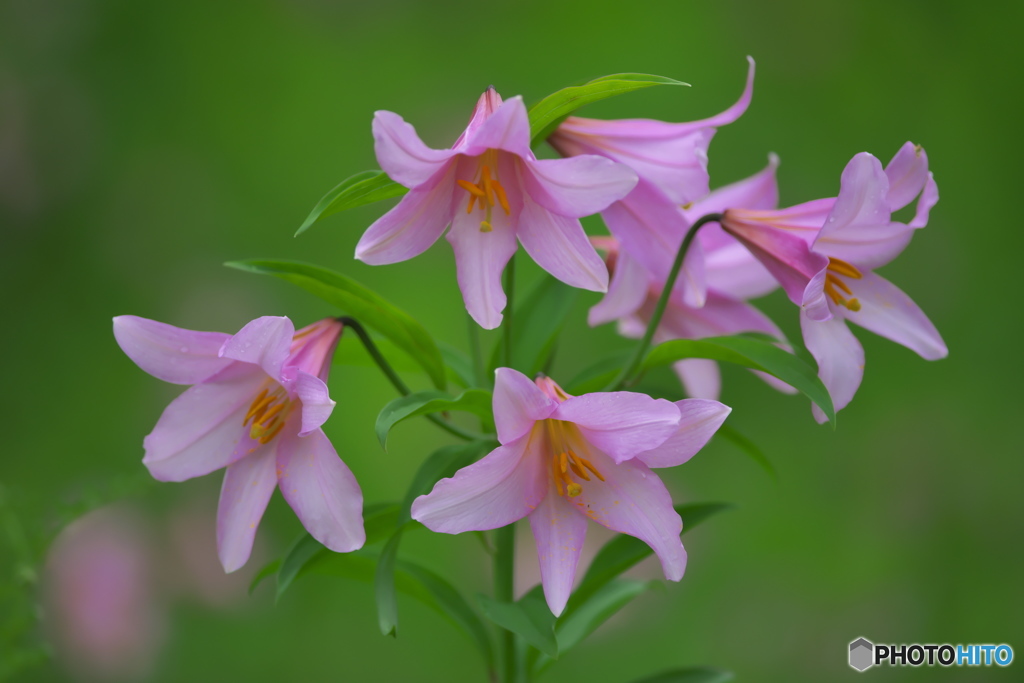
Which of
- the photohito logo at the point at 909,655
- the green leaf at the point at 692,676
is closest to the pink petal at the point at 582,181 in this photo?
the green leaf at the point at 692,676

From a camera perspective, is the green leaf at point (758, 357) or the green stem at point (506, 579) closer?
the green leaf at point (758, 357)

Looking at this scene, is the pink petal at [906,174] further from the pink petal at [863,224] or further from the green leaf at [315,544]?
the green leaf at [315,544]

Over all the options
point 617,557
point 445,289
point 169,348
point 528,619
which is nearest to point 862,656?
point 617,557

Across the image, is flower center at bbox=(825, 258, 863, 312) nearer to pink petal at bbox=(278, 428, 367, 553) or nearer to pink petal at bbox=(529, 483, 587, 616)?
pink petal at bbox=(529, 483, 587, 616)

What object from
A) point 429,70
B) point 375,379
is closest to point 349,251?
point 375,379

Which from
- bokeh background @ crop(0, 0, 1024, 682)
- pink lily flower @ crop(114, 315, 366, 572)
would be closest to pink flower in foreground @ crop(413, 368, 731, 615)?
pink lily flower @ crop(114, 315, 366, 572)

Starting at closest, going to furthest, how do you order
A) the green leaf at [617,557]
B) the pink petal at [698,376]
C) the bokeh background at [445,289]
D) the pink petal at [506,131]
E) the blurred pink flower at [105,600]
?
the pink petal at [506,131], the green leaf at [617,557], the pink petal at [698,376], the blurred pink flower at [105,600], the bokeh background at [445,289]
